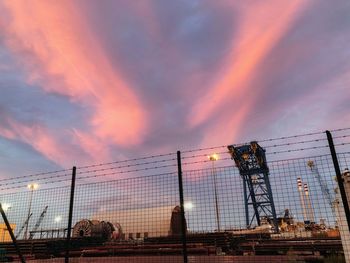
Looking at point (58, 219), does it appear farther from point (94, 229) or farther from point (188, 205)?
point (94, 229)

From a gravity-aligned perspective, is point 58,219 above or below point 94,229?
below

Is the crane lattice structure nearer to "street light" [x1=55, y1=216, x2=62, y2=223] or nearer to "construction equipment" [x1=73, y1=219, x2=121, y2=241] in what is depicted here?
"construction equipment" [x1=73, y1=219, x2=121, y2=241]

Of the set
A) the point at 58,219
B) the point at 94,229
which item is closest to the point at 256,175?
the point at 94,229

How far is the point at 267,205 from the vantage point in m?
74.6

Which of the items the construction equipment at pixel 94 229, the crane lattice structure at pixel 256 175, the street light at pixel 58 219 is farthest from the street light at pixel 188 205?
the crane lattice structure at pixel 256 175

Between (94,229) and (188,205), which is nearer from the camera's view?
(188,205)

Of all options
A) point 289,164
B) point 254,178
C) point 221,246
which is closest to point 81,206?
point 289,164

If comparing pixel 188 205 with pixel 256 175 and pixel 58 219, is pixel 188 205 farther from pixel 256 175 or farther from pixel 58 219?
pixel 256 175

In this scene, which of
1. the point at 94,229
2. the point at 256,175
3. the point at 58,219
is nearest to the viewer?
the point at 58,219

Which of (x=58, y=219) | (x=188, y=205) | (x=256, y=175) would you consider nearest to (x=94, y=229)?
(x=58, y=219)

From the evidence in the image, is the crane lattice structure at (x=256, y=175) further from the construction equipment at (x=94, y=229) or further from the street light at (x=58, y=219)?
the street light at (x=58, y=219)

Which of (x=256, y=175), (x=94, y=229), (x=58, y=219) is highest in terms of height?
(x=256, y=175)

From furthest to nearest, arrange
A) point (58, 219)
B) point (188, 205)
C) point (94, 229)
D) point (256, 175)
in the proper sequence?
point (256, 175)
point (94, 229)
point (58, 219)
point (188, 205)

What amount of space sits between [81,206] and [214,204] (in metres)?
4.56
